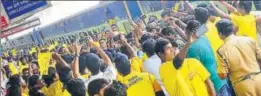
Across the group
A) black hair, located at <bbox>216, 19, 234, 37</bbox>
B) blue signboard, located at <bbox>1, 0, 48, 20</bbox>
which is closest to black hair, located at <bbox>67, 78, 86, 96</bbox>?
black hair, located at <bbox>216, 19, 234, 37</bbox>

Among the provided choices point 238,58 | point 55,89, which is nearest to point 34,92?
point 55,89

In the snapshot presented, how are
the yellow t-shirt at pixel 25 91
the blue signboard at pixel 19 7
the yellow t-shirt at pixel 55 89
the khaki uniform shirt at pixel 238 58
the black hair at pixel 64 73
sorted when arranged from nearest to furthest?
the khaki uniform shirt at pixel 238 58 → the black hair at pixel 64 73 → the yellow t-shirt at pixel 55 89 → the yellow t-shirt at pixel 25 91 → the blue signboard at pixel 19 7

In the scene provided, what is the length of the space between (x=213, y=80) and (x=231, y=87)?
228 millimetres

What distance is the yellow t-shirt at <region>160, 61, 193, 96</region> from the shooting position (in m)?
3.67

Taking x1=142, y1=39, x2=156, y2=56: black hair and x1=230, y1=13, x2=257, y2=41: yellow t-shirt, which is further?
x1=230, y1=13, x2=257, y2=41: yellow t-shirt

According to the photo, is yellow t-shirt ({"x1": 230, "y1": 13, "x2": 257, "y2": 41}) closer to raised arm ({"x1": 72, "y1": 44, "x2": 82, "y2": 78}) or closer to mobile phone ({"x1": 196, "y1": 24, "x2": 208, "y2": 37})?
mobile phone ({"x1": 196, "y1": 24, "x2": 208, "y2": 37})

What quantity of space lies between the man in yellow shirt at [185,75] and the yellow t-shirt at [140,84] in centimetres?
13

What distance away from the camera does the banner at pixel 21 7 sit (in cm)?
604

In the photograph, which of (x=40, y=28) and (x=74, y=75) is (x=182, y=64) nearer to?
(x=74, y=75)

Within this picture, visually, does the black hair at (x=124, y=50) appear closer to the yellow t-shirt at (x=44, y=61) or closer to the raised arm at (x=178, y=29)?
the raised arm at (x=178, y=29)

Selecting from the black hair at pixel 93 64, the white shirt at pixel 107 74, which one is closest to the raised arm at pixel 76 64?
the black hair at pixel 93 64

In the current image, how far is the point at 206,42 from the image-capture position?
4070 millimetres

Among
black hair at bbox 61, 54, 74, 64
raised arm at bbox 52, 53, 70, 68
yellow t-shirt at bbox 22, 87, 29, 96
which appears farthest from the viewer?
yellow t-shirt at bbox 22, 87, 29, 96

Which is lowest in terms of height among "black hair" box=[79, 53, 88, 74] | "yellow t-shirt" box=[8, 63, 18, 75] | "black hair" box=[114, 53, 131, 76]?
"yellow t-shirt" box=[8, 63, 18, 75]
